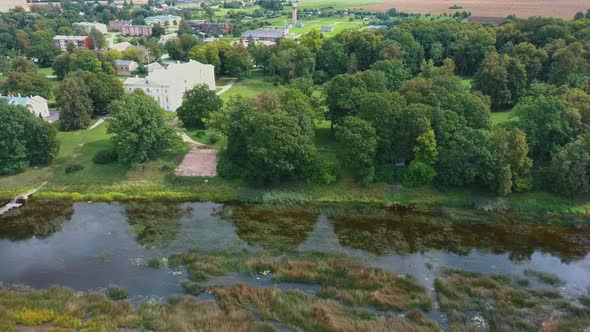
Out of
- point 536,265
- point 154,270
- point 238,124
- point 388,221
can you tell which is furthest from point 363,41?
point 154,270

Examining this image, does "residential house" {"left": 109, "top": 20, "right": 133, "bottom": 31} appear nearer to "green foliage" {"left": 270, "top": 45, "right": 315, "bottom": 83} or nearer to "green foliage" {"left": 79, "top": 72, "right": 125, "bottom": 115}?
"green foliage" {"left": 270, "top": 45, "right": 315, "bottom": 83}

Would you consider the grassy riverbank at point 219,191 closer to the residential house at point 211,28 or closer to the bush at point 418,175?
the bush at point 418,175

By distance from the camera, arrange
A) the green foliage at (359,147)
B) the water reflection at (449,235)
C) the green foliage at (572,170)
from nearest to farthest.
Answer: the water reflection at (449,235), the green foliage at (572,170), the green foliage at (359,147)

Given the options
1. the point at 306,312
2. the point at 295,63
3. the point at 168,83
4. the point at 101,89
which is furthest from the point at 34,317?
the point at 295,63

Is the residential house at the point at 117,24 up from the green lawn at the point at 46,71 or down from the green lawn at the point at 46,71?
up

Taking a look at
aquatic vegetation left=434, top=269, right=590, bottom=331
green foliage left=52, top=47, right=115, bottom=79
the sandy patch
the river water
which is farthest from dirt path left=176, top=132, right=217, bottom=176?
green foliage left=52, top=47, right=115, bottom=79

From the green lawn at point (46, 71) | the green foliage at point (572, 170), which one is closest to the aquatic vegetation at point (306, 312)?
the green foliage at point (572, 170)
